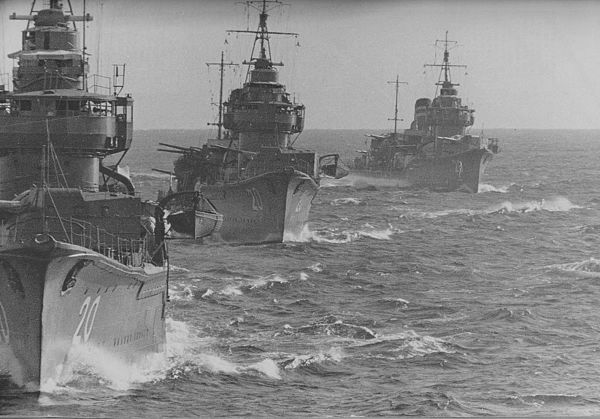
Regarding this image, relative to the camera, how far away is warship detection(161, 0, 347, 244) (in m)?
30.0

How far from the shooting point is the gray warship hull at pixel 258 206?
97.6 feet

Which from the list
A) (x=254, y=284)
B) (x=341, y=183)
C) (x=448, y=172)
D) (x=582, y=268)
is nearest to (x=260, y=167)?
(x=254, y=284)

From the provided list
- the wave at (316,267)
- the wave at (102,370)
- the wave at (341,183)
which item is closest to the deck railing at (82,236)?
the wave at (102,370)

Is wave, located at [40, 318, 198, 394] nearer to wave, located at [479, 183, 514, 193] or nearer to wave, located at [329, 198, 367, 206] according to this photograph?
wave, located at [329, 198, 367, 206]

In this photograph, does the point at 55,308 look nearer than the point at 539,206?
Yes

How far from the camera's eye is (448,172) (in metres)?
50.8

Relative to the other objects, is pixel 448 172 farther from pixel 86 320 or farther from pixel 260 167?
pixel 86 320

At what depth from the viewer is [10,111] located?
603 inches

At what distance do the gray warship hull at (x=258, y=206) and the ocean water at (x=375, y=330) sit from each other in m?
0.72

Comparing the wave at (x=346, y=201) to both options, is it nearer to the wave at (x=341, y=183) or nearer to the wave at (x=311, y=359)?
the wave at (x=341, y=183)

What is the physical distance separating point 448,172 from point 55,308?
4025 cm

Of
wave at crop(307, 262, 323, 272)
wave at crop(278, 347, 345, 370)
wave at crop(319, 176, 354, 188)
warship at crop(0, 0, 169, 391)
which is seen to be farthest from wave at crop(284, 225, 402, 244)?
wave at crop(319, 176, 354, 188)

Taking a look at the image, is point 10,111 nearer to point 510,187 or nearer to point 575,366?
point 575,366

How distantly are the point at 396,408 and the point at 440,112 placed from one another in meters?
40.5
